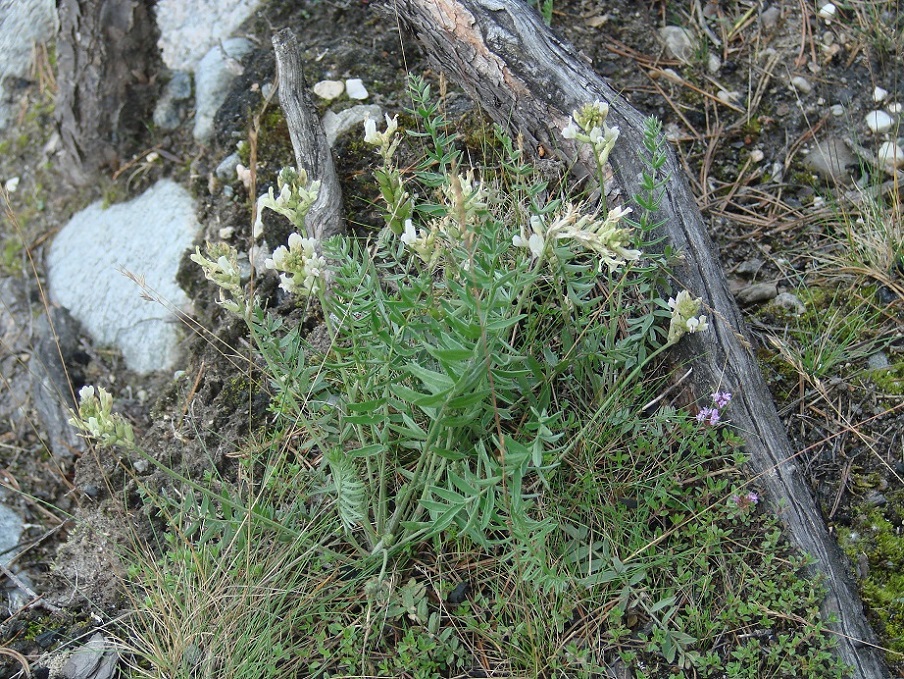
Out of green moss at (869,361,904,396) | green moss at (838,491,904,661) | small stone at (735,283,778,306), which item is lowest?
green moss at (838,491,904,661)

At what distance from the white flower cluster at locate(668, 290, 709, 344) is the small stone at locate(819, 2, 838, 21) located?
199 centimetres

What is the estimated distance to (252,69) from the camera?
11.5 ft

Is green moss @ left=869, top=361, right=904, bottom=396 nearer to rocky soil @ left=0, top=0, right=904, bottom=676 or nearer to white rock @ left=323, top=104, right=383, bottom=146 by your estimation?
rocky soil @ left=0, top=0, right=904, bottom=676

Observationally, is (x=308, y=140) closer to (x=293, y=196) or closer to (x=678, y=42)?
(x=293, y=196)

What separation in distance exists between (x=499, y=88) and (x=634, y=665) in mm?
1975

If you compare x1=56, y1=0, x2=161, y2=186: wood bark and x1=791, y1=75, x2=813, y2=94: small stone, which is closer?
x1=791, y1=75, x2=813, y2=94: small stone

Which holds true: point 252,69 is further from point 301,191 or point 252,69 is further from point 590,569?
point 590,569

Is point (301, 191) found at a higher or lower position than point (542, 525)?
higher

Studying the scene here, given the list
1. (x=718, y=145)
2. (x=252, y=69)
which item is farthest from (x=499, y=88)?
(x=252, y=69)

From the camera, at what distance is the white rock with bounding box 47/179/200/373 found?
3.24 m

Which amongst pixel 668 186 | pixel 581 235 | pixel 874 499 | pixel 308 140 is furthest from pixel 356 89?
pixel 874 499

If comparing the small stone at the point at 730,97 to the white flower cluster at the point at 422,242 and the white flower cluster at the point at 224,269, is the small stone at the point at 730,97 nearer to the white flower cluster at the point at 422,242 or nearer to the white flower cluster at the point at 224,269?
the white flower cluster at the point at 422,242

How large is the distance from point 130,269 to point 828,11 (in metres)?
3.25

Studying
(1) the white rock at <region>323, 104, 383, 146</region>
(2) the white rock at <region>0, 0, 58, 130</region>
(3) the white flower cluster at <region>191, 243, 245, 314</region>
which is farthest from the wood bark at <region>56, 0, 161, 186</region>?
(3) the white flower cluster at <region>191, 243, 245, 314</region>
